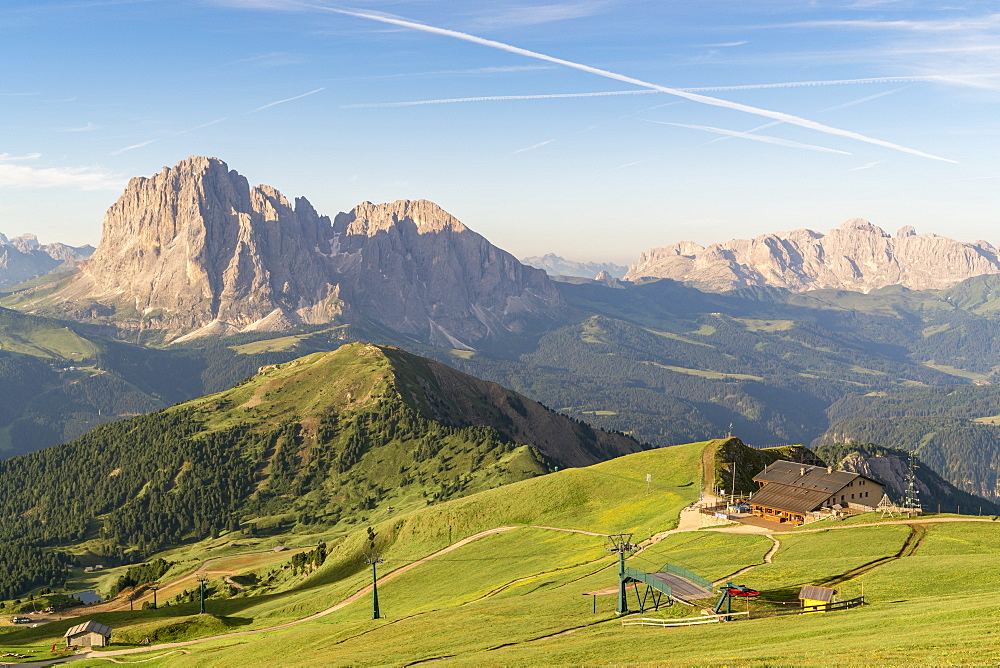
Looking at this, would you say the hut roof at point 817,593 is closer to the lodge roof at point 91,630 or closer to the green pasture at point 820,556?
the green pasture at point 820,556

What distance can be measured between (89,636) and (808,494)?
118861 millimetres

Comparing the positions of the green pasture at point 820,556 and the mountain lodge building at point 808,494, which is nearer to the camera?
the green pasture at point 820,556

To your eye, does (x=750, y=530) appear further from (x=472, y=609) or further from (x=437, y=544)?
(x=437, y=544)

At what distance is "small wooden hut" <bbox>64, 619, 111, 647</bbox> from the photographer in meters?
127

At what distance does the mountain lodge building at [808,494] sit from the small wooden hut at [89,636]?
108 m

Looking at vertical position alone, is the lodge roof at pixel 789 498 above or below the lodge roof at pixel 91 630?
above

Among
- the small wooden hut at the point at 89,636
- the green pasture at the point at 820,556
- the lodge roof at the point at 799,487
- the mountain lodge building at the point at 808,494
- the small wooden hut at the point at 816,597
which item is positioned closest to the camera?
the small wooden hut at the point at 816,597

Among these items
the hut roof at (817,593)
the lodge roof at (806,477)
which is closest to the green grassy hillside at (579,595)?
the hut roof at (817,593)

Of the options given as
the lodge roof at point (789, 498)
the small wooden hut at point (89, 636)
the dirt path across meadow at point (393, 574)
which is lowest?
the small wooden hut at point (89, 636)

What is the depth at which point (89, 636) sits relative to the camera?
127500mm

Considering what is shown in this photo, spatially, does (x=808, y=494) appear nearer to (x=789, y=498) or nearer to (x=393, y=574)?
(x=789, y=498)

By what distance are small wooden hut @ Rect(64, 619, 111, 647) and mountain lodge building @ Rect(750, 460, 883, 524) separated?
10804 centimetres

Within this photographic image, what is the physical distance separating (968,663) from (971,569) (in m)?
34.8

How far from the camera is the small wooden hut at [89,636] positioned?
127 m
